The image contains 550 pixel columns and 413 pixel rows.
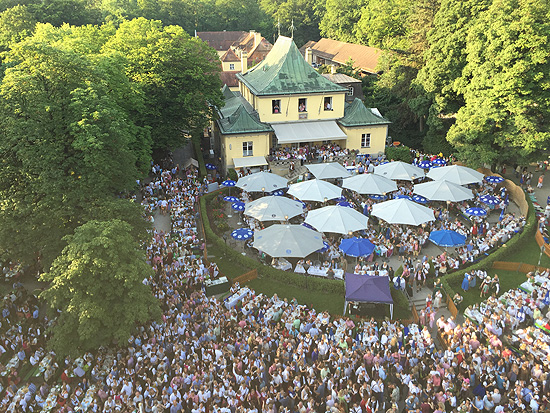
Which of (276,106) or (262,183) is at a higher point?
(276,106)

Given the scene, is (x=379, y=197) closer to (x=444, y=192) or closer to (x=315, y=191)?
(x=444, y=192)

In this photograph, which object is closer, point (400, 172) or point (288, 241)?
point (288, 241)

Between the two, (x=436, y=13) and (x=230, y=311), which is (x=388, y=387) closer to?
(x=230, y=311)

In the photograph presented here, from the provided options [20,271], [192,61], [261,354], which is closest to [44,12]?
[192,61]

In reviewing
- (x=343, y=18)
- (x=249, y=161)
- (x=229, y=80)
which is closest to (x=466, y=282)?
(x=249, y=161)

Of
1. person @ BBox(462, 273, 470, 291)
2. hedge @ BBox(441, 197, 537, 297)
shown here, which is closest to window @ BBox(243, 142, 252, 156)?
hedge @ BBox(441, 197, 537, 297)

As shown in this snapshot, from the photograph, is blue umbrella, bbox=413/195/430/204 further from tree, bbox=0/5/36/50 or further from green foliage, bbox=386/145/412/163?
tree, bbox=0/5/36/50

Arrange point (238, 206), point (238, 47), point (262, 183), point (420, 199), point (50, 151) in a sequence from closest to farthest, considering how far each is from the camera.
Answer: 1. point (50, 151)
2. point (238, 206)
3. point (420, 199)
4. point (262, 183)
5. point (238, 47)
